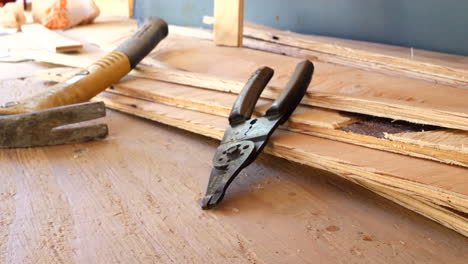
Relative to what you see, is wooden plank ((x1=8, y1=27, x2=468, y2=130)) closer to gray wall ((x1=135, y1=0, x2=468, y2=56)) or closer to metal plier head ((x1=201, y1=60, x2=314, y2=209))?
metal plier head ((x1=201, y1=60, x2=314, y2=209))

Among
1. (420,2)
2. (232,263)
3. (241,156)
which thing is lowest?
(232,263)

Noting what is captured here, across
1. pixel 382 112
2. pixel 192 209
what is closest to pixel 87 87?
pixel 192 209

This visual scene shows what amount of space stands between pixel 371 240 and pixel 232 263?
315 mm

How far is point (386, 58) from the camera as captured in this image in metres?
2.06

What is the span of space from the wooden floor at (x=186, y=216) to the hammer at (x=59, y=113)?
0.05m

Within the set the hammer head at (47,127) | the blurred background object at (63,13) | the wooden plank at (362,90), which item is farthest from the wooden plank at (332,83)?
the blurred background object at (63,13)

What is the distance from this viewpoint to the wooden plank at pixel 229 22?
8.47ft

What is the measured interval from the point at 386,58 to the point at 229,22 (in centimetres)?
85

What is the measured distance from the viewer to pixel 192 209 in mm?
1290

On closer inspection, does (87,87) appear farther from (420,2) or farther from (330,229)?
(420,2)

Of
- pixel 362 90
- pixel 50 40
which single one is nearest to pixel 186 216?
pixel 362 90

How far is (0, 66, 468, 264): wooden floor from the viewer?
1116 mm

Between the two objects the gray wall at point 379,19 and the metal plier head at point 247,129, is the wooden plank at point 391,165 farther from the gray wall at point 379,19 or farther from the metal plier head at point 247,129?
the gray wall at point 379,19

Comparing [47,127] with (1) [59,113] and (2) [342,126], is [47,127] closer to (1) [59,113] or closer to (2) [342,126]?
(1) [59,113]
